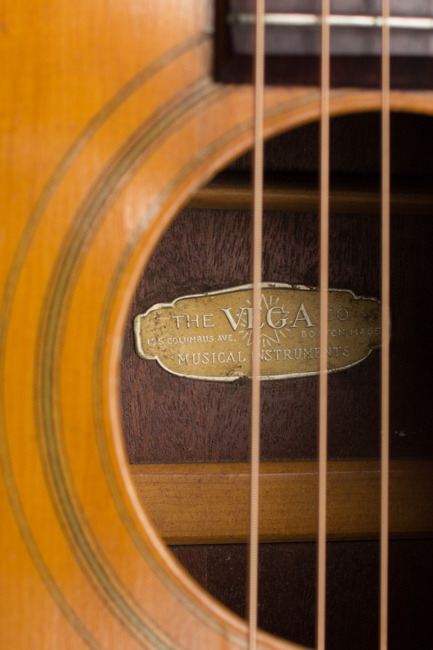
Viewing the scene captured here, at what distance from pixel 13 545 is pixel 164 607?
117 mm

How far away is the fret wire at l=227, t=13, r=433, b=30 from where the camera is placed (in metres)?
0.38

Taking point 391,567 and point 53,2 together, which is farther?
point 391,567

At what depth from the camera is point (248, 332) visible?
0.70 meters

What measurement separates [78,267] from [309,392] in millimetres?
429

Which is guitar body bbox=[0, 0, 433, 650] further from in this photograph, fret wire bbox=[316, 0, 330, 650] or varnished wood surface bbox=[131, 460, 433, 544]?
varnished wood surface bbox=[131, 460, 433, 544]

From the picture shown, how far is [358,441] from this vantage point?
0.73 m

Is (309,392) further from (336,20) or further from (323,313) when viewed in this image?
(336,20)

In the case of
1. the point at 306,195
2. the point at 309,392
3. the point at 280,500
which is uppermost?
the point at 306,195

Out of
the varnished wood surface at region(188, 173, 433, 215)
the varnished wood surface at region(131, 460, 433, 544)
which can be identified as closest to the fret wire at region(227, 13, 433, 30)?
the varnished wood surface at region(188, 173, 433, 215)

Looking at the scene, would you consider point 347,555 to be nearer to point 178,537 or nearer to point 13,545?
point 178,537

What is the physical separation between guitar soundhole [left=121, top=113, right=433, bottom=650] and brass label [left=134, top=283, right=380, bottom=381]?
0.04ft

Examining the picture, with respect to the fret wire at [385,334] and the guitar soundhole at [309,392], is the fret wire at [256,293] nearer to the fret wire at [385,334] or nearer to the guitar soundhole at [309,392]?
the fret wire at [385,334]

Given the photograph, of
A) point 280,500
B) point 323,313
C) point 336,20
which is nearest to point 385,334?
point 323,313

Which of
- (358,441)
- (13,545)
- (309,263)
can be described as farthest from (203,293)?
(13,545)
